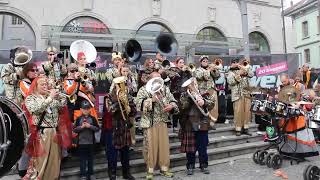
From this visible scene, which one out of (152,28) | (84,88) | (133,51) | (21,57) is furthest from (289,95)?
(152,28)

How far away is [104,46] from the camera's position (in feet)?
50.0

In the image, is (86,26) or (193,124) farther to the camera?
(86,26)

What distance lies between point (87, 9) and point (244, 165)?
926 cm

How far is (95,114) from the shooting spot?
702 cm

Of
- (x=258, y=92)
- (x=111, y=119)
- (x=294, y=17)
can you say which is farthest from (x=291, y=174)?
(x=294, y=17)

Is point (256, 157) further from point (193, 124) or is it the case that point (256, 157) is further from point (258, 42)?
point (258, 42)

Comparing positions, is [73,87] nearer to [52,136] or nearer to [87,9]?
[52,136]

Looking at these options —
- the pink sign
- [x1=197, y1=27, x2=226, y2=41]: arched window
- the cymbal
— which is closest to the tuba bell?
the cymbal

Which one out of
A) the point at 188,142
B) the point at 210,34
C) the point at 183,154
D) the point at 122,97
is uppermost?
the point at 210,34

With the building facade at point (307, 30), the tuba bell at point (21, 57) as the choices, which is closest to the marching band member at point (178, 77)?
the tuba bell at point (21, 57)

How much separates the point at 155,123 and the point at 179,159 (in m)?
1.32

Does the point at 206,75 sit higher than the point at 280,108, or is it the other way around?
the point at 206,75

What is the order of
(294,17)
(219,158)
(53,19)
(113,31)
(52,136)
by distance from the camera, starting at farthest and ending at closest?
1. (294,17)
2. (113,31)
3. (53,19)
4. (219,158)
5. (52,136)

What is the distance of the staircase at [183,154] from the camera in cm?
727
